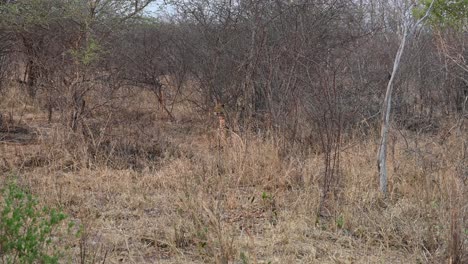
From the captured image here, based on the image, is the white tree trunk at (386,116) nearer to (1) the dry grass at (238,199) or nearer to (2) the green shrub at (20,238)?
(1) the dry grass at (238,199)

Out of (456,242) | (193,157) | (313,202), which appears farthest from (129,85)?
(456,242)

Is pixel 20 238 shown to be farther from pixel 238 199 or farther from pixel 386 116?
pixel 386 116

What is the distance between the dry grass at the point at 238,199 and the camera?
381cm

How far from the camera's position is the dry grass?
3.81m

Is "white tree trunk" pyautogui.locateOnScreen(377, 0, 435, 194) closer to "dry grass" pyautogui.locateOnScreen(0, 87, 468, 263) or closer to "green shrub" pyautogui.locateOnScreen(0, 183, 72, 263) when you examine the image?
"dry grass" pyautogui.locateOnScreen(0, 87, 468, 263)

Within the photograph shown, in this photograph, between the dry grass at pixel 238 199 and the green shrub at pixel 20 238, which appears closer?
the green shrub at pixel 20 238

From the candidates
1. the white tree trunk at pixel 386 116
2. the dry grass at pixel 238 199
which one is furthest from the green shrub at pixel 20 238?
the white tree trunk at pixel 386 116

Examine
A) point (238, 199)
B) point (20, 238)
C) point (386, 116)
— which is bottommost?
point (238, 199)

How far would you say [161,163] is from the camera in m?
6.32

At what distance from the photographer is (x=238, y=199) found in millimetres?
5051

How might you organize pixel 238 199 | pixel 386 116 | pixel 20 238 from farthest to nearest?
pixel 238 199 → pixel 386 116 → pixel 20 238

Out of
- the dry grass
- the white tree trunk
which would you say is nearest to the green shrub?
the dry grass

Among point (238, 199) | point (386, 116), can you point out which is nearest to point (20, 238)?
point (238, 199)

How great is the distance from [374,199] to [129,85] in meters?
6.17
